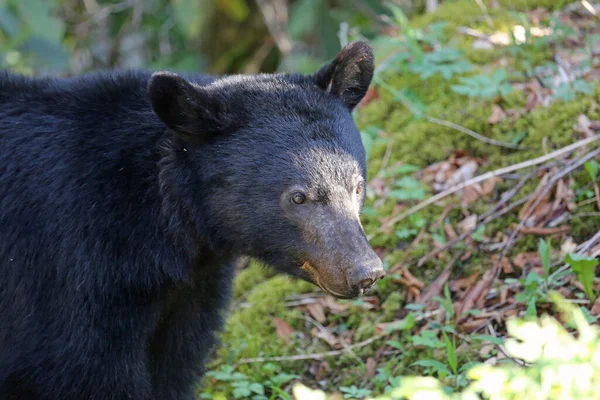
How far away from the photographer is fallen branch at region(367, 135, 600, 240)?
17.2 ft

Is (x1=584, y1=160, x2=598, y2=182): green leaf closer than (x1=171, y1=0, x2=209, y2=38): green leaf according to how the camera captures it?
Yes

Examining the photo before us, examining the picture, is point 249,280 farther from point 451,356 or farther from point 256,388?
point 451,356

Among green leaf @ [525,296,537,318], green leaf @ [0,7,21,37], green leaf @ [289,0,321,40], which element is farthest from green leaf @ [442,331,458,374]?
green leaf @ [0,7,21,37]

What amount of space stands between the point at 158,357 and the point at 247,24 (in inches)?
331

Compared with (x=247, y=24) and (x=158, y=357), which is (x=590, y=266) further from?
(x=247, y=24)

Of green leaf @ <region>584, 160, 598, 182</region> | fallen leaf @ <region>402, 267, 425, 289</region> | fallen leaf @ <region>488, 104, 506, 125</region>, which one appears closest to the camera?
green leaf @ <region>584, 160, 598, 182</region>

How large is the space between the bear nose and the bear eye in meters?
0.50

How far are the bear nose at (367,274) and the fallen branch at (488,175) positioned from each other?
2114 millimetres

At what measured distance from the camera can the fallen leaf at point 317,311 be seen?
5543mm

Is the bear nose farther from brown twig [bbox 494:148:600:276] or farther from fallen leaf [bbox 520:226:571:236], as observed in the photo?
fallen leaf [bbox 520:226:571:236]

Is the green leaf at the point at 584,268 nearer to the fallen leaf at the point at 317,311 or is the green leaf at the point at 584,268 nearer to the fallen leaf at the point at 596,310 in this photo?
the fallen leaf at the point at 596,310

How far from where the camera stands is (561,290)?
4.69m

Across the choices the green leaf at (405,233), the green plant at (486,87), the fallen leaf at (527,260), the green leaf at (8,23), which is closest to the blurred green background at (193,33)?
the green leaf at (8,23)

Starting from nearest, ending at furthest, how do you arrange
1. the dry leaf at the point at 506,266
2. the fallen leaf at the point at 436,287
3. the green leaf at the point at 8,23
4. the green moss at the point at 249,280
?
the dry leaf at the point at 506,266
the fallen leaf at the point at 436,287
the green moss at the point at 249,280
the green leaf at the point at 8,23
